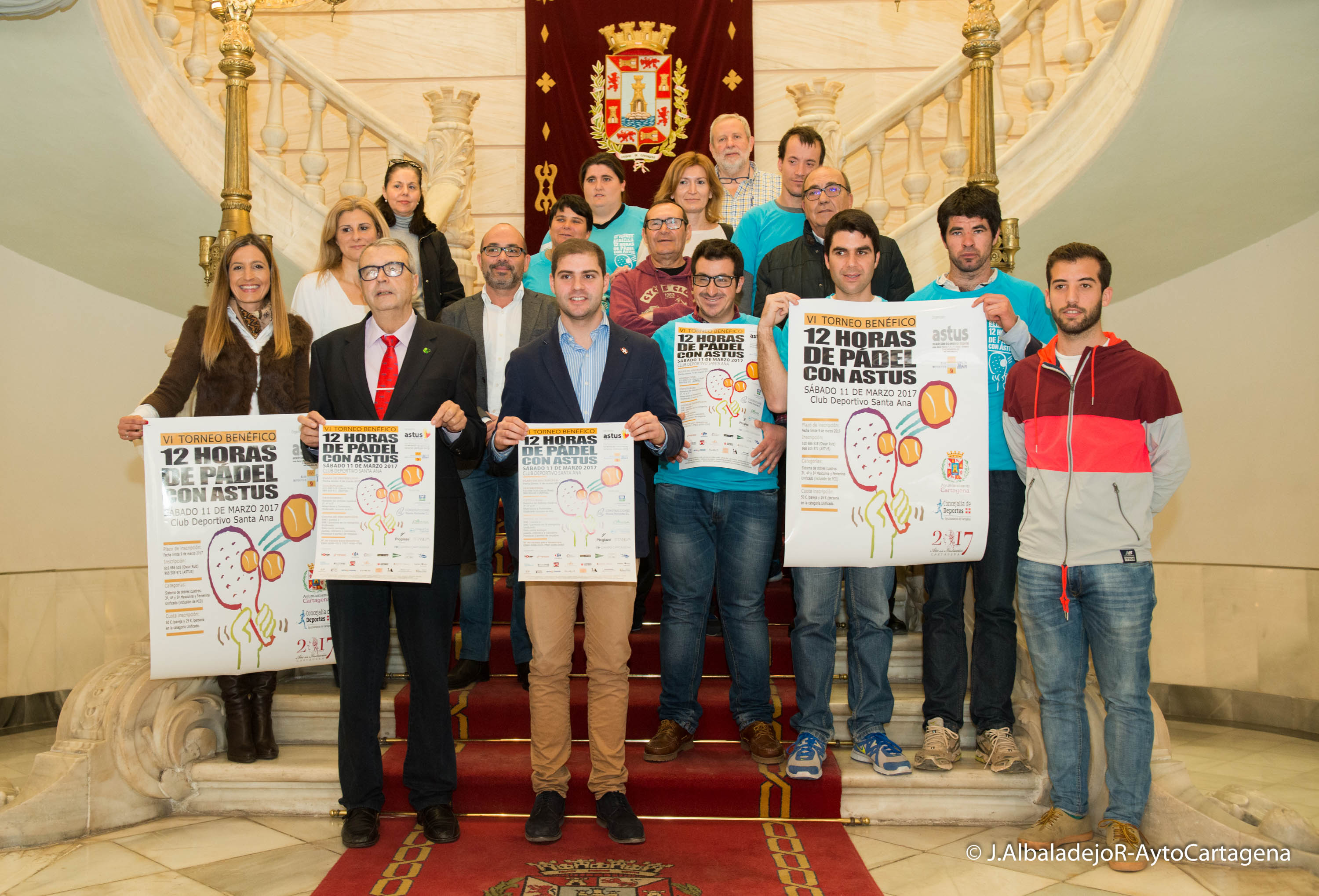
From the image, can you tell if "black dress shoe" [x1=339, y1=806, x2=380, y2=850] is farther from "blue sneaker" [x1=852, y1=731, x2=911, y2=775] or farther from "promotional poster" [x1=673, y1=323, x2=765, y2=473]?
"blue sneaker" [x1=852, y1=731, x2=911, y2=775]

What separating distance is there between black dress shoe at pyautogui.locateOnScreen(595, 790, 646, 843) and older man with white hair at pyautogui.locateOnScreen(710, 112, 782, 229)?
2314 mm

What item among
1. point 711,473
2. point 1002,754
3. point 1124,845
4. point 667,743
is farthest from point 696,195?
point 1124,845

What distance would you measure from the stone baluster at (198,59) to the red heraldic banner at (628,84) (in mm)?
2577

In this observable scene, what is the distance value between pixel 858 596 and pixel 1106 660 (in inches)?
31.6

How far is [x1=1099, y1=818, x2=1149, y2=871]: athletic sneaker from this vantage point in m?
2.98

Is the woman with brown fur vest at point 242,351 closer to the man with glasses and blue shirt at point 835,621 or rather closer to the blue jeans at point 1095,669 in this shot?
the man with glasses and blue shirt at point 835,621

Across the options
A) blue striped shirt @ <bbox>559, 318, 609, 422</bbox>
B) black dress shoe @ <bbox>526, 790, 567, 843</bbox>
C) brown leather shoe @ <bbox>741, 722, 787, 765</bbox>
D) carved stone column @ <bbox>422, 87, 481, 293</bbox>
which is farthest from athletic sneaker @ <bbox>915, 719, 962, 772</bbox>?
carved stone column @ <bbox>422, 87, 481, 293</bbox>

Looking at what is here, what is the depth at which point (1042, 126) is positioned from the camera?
5.25m

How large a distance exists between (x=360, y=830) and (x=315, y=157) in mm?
4349

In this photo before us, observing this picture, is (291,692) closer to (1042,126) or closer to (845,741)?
(845,741)

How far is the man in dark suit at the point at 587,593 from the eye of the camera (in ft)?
10.2

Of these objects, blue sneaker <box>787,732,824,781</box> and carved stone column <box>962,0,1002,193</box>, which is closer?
blue sneaker <box>787,732,824,781</box>

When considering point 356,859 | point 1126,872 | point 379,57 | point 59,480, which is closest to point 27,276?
point 59,480

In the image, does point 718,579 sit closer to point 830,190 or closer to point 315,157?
point 830,190
